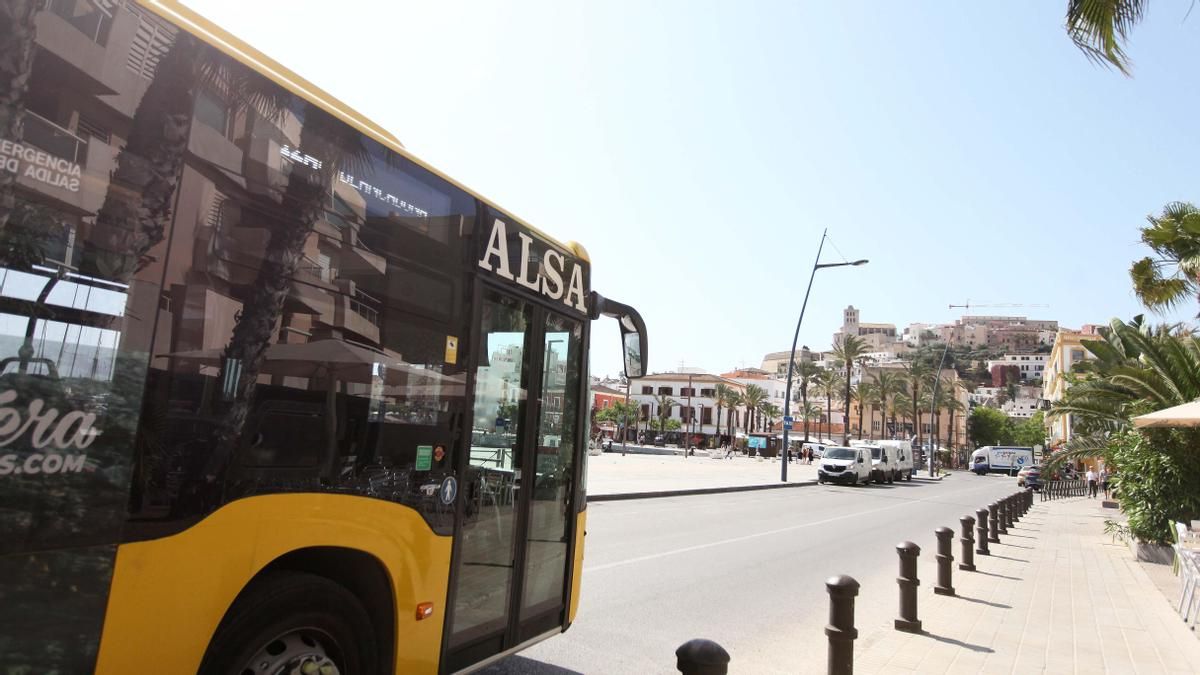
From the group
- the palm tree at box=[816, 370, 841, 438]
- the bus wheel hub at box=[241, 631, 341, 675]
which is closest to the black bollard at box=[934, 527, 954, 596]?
the bus wheel hub at box=[241, 631, 341, 675]

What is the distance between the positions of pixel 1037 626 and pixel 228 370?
808 cm

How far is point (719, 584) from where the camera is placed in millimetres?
8938

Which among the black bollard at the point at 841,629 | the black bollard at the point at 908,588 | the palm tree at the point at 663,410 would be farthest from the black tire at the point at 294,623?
the palm tree at the point at 663,410

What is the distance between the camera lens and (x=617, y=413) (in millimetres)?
106812

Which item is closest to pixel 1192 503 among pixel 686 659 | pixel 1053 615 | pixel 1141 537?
pixel 1141 537

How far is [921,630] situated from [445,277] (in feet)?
19.2

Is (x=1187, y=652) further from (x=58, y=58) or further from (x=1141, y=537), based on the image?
Answer: (x=58, y=58)

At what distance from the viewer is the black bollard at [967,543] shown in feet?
34.6

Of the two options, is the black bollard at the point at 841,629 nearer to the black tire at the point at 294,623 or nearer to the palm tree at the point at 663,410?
the black tire at the point at 294,623

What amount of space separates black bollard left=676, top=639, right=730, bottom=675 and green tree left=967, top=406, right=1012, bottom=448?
12012 cm

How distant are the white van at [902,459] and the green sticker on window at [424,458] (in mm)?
42729

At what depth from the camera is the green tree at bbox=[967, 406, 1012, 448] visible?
4348 inches

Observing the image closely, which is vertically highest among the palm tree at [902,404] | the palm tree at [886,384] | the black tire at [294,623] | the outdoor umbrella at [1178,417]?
the palm tree at [886,384]

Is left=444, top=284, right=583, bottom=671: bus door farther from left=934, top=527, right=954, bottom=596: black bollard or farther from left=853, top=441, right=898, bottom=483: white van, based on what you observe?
left=853, top=441, right=898, bottom=483: white van
